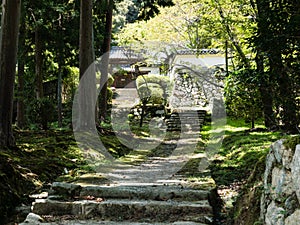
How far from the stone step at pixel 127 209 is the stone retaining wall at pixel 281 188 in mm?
1029

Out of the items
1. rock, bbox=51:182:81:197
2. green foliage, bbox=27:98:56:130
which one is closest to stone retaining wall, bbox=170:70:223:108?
green foliage, bbox=27:98:56:130

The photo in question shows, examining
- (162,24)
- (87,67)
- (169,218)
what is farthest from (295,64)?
(162,24)

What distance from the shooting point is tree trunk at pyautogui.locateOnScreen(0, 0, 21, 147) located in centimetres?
707

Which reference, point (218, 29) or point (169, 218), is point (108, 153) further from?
point (218, 29)

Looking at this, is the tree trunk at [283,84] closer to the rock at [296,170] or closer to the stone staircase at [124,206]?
the stone staircase at [124,206]

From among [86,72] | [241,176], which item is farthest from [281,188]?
[86,72]

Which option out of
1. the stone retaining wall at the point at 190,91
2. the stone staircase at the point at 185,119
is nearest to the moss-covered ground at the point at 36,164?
the stone staircase at the point at 185,119

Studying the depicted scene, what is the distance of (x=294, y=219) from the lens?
2.87 metres

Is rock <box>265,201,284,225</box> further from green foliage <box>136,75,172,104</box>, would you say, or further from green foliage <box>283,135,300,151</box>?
green foliage <box>136,75,172,104</box>

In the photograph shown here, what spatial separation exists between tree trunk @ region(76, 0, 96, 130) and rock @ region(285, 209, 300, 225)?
8424mm

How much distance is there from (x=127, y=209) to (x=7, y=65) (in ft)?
12.4

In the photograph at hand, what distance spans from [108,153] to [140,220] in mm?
5495

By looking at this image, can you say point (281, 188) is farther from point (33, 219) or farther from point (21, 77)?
point (21, 77)

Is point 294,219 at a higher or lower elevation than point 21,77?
lower
